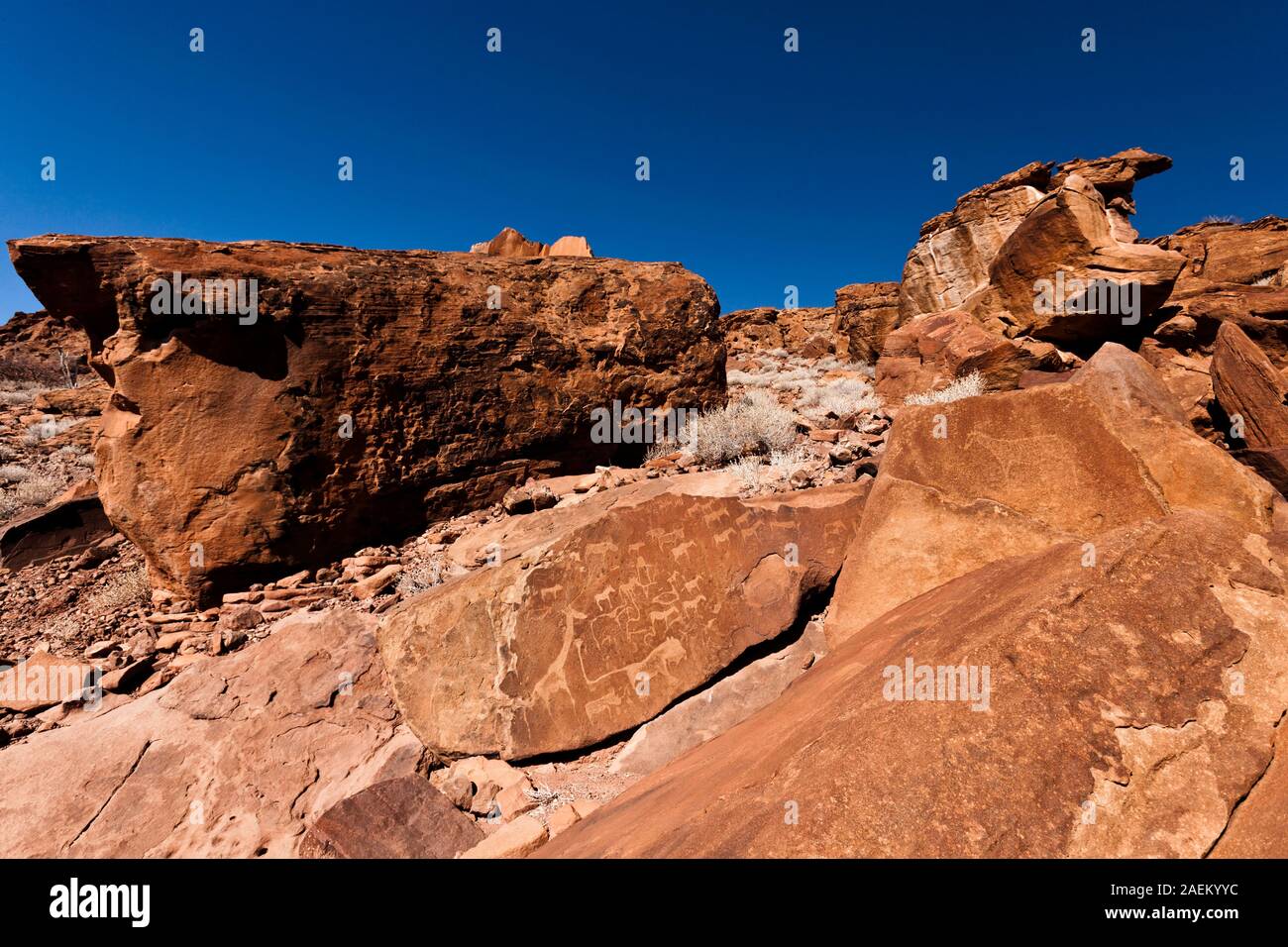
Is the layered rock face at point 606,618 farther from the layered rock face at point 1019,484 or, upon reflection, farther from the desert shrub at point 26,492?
the desert shrub at point 26,492

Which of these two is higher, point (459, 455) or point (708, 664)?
point (459, 455)

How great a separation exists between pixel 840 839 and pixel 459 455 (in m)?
5.33

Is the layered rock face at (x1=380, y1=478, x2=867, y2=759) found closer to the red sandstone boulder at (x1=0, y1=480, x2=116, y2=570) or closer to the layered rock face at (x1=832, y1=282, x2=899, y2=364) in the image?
the red sandstone boulder at (x1=0, y1=480, x2=116, y2=570)

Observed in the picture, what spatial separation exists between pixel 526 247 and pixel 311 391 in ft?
28.2

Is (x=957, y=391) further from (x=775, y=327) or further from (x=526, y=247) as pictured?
(x=775, y=327)

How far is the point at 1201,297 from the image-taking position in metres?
9.83

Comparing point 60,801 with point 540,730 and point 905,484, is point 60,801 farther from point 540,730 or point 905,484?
point 905,484

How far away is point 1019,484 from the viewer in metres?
3.43

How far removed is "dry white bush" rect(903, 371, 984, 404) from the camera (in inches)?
285

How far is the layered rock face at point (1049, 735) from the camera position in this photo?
155 centimetres

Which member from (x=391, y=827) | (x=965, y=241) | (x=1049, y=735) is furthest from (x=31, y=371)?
(x=965, y=241)

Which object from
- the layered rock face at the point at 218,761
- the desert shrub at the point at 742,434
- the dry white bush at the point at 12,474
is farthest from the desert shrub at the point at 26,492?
the desert shrub at the point at 742,434

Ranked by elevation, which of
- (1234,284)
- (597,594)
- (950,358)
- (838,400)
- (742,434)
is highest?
(1234,284)
